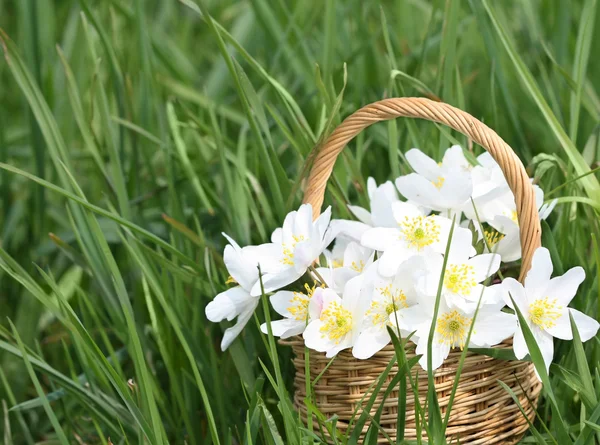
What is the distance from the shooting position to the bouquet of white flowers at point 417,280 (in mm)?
871

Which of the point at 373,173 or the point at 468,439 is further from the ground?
the point at 373,173

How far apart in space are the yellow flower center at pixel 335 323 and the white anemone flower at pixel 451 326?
0.20 feet

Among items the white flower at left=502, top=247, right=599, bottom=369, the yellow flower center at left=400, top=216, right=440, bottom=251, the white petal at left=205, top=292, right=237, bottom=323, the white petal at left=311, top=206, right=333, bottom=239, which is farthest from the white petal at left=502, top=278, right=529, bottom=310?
the white petal at left=205, top=292, right=237, bottom=323

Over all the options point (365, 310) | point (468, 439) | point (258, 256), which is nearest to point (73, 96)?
point (258, 256)

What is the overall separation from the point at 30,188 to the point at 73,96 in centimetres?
28

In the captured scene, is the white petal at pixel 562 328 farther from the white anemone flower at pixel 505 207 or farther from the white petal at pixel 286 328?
the white petal at pixel 286 328

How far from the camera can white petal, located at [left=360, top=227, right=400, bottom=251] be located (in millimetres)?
945

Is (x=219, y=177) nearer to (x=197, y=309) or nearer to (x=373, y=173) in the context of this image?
(x=373, y=173)

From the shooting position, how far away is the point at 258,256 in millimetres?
979

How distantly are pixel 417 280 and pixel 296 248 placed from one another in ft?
0.46

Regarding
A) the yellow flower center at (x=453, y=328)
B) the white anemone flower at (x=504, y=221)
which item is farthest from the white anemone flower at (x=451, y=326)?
the white anemone flower at (x=504, y=221)

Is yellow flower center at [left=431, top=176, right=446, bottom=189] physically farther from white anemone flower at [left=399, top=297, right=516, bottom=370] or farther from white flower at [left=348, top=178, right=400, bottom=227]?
white anemone flower at [left=399, top=297, right=516, bottom=370]

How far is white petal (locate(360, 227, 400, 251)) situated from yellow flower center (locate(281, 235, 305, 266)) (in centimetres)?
8

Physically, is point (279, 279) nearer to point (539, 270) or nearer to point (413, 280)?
point (413, 280)
